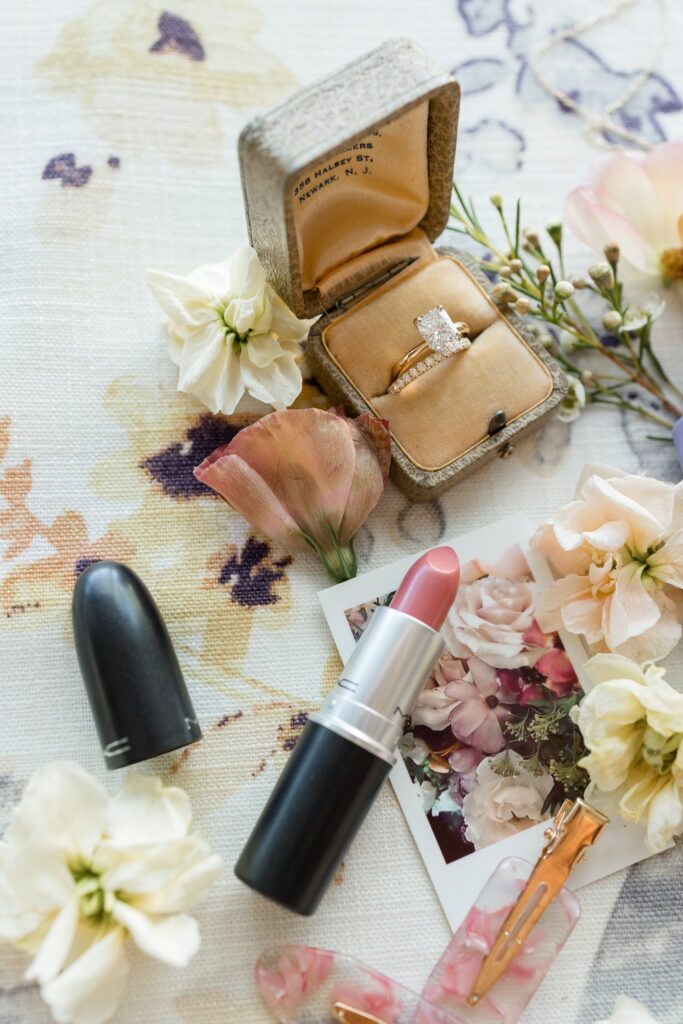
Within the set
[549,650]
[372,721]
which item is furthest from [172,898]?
[549,650]

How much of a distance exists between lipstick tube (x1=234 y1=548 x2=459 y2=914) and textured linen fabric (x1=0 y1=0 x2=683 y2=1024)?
5 centimetres

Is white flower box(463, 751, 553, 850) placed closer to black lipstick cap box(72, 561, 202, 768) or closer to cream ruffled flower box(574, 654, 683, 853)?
cream ruffled flower box(574, 654, 683, 853)

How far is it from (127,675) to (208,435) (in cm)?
19

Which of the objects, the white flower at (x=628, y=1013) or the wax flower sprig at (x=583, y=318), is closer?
the white flower at (x=628, y=1013)

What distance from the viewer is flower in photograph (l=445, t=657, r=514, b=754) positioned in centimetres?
61

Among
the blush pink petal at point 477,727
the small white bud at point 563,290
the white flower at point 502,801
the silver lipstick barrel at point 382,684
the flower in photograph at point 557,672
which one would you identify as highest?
the small white bud at point 563,290

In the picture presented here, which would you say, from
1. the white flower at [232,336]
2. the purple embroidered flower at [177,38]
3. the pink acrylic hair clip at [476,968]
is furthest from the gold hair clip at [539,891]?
the purple embroidered flower at [177,38]

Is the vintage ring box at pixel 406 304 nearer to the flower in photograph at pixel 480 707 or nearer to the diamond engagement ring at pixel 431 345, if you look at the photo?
the diamond engagement ring at pixel 431 345

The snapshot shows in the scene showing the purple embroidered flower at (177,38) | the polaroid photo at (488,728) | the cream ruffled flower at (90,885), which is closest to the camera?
the cream ruffled flower at (90,885)

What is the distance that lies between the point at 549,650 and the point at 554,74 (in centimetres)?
48

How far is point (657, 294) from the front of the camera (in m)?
0.72

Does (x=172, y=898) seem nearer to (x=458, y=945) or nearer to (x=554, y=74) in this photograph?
(x=458, y=945)

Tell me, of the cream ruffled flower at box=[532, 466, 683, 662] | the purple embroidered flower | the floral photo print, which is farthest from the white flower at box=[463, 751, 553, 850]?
the purple embroidered flower

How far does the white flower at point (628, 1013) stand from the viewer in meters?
0.55
